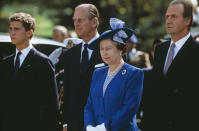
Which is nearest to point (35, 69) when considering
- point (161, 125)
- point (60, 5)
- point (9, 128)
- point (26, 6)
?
point (9, 128)

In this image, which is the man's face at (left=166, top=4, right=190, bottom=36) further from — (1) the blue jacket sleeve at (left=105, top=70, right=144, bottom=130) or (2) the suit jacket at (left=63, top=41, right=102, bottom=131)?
(2) the suit jacket at (left=63, top=41, right=102, bottom=131)

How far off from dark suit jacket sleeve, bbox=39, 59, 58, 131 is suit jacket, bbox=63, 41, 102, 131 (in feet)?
0.56

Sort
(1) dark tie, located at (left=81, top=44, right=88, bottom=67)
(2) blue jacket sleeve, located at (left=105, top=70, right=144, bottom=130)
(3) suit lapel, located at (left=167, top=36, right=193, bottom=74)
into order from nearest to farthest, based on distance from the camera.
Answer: (2) blue jacket sleeve, located at (left=105, top=70, right=144, bottom=130) → (3) suit lapel, located at (left=167, top=36, right=193, bottom=74) → (1) dark tie, located at (left=81, top=44, right=88, bottom=67)

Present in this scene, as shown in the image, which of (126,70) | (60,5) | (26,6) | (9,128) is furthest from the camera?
(26,6)

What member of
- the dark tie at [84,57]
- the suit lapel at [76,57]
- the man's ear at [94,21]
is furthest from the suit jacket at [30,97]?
the man's ear at [94,21]

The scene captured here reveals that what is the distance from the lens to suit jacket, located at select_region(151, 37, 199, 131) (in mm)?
4480

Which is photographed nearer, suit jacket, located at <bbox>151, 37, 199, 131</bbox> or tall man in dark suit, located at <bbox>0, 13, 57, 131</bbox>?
suit jacket, located at <bbox>151, 37, 199, 131</bbox>

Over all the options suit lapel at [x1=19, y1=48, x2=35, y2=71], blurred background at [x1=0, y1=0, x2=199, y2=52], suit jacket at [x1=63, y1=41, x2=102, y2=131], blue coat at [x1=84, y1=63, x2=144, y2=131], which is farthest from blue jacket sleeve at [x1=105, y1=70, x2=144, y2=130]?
blurred background at [x1=0, y1=0, x2=199, y2=52]

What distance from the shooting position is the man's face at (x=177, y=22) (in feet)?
15.3

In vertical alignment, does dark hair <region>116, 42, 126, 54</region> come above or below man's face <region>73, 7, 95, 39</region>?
below

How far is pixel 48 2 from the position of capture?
78.3 ft

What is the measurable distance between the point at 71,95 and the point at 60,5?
18.6 metres

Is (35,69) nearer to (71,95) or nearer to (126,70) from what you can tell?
(71,95)

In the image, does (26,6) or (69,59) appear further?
(26,6)
